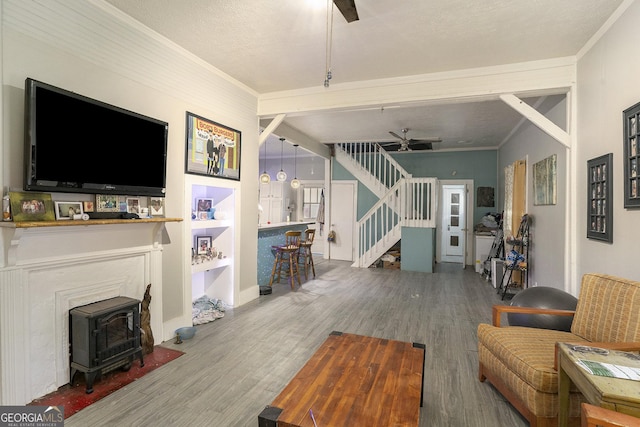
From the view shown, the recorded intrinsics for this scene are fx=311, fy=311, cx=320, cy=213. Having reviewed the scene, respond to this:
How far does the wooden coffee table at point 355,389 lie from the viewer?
146 centimetres

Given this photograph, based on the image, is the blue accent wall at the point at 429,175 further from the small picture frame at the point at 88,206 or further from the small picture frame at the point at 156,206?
the small picture frame at the point at 88,206

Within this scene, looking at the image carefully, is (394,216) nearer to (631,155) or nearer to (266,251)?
(266,251)

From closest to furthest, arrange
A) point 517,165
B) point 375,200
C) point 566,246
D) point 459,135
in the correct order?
1. point 566,246
2. point 517,165
3. point 459,135
4. point 375,200

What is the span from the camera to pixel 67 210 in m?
2.36

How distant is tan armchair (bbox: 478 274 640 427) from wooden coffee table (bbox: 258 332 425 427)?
57cm

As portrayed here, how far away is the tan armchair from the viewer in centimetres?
182

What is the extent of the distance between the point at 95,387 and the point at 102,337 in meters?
0.37

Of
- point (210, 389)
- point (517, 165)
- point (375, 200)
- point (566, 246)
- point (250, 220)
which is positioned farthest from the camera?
point (375, 200)

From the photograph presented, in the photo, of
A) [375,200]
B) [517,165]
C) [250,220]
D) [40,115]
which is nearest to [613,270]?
[517,165]

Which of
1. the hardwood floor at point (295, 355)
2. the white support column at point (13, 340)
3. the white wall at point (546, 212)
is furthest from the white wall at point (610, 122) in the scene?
the white support column at point (13, 340)

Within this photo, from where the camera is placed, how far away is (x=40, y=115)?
6.97ft

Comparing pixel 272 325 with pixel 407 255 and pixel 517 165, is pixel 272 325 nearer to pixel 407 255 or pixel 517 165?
pixel 407 255

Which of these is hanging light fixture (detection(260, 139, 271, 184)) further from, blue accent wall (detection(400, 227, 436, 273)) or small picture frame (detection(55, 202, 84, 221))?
small picture frame (detection(55, 202, 84, 221))

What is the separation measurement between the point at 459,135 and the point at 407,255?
2878 mm
